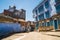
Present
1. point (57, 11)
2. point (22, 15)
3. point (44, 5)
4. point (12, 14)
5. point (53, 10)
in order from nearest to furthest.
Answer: point (57, 11)
point (53, 10)
point (44, 5)
point (12, 14)
point (22, 15)

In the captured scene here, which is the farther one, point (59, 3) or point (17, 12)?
point (17, 12)

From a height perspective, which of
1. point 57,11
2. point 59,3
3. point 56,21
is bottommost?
point 56,21

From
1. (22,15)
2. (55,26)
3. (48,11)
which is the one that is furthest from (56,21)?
(22,15)

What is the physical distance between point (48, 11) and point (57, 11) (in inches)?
256

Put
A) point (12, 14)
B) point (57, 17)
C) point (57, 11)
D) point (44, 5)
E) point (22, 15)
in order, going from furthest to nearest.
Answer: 1. point (22, 15)
2. point (12, 14)
3. point (44, 5)
4. point (57, 11)
5. point (57, 17)

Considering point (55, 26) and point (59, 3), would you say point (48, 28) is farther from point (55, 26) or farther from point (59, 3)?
point (59, 3)

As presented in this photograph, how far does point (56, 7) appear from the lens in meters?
29.6

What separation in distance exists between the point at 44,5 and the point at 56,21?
442 inches

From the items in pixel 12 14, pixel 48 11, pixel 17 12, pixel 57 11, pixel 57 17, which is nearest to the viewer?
pixel 57 17

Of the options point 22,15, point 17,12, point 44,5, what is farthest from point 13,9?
point 44,5

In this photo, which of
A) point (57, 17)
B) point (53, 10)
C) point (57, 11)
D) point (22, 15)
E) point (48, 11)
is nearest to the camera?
point (57, 17)

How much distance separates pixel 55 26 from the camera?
28.6m

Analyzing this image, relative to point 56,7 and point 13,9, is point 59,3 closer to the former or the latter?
point 56,7

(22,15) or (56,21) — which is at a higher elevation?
(22,15)
